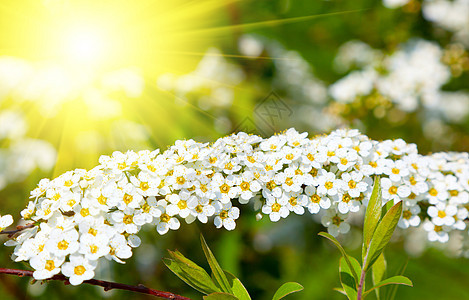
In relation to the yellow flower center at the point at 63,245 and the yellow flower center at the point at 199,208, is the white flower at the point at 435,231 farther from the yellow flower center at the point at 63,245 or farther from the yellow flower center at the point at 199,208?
the yellow flower center at the point at 63,245

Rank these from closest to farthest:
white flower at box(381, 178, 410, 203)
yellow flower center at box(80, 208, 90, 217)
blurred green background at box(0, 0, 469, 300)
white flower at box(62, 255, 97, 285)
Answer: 1. white flower at box(62, 255, 97, 285)
2. yellow flower center at box(80, 208, 90, 217)
3. white flower at box(381, 178, 410, 203)
4. blurred green background at box(0, 0, 469, 300)

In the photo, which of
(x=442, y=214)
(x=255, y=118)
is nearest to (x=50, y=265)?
(x=442, y=214)

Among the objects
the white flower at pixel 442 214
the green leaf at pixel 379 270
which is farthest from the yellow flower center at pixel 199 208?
the white flower at pixel 442 214

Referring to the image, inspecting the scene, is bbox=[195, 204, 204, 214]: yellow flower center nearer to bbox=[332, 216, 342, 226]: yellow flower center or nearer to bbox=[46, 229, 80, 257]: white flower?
bbox=[46, 229, 80, 257]: white flower

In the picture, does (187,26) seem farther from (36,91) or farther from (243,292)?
(243,292)

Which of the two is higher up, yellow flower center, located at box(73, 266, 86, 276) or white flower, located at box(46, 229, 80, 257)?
white flower, located at box(46, 229, 80, 257)

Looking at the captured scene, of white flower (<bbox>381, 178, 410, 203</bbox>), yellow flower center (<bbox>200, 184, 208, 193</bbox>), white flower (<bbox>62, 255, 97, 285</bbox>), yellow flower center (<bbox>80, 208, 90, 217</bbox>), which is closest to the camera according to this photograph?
white flower (<bbox>62, 255, 97, 285</bbox>)

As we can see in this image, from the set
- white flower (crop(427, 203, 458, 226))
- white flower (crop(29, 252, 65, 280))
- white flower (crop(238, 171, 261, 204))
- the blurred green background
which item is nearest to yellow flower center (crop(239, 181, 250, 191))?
white flower (crop(238, 171, 261, 204))
